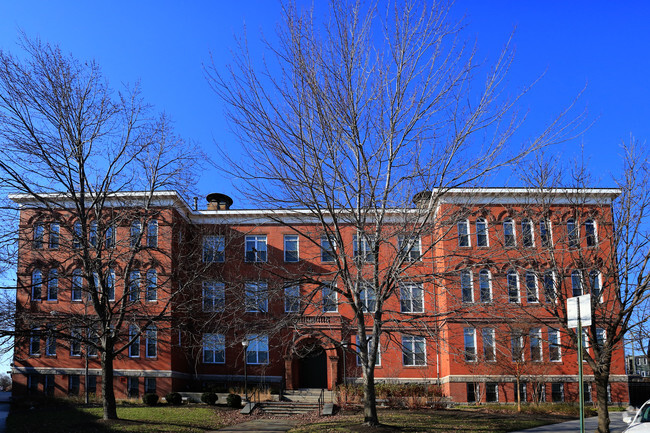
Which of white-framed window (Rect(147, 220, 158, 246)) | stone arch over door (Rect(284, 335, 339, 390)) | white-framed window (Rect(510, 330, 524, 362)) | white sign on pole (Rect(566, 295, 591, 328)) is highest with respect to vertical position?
white-framed window (Rect(147, 220, 158, 246))

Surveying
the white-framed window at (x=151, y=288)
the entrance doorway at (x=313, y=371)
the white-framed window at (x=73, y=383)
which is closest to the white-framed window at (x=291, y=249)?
the entrance doorway at (x=313, y=371)

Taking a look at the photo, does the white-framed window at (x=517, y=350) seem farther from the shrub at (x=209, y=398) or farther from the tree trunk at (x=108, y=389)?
the tree trunk at (x=108, y=389)

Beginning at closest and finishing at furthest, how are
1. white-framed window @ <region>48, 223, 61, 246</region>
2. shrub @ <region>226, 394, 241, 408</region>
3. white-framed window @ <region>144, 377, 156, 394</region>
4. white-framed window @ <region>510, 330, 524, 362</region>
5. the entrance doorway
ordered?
white-framed window @ <region>48, 223, 61, 246</region>
white-framed window @ <region>510, 330, 524, 362</region>
shrub @ <region>226, 394, 241, 408</region>
white-framed window @ <region>144, 377, 156, 394</region>
the entrance doorway

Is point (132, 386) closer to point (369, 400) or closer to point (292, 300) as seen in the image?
point (369, 400)

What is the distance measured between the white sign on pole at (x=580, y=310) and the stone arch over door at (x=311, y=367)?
913 inches

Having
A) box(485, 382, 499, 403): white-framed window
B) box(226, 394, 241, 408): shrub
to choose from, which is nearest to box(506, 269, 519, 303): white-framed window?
box(485, 382, 499, 403): white-framed window

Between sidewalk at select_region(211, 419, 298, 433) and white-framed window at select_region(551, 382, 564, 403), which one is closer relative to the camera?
sidewalk at select_region(211, 419, 298, 433)

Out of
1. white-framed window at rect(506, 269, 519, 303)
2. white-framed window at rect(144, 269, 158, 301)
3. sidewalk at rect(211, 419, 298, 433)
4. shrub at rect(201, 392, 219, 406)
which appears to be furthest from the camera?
shrub at rect(201, 392, 219, 406)

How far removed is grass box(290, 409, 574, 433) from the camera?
17797mm

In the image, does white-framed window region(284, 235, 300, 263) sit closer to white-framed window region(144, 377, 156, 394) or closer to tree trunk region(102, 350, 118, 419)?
white-framed window region(144, 377, 156, 394)

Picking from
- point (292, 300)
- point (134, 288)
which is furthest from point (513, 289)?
point (134, 288)

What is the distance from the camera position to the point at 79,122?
70.2 feet

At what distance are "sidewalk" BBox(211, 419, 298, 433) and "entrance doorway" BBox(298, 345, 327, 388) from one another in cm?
1190

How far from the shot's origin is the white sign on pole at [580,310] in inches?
418
